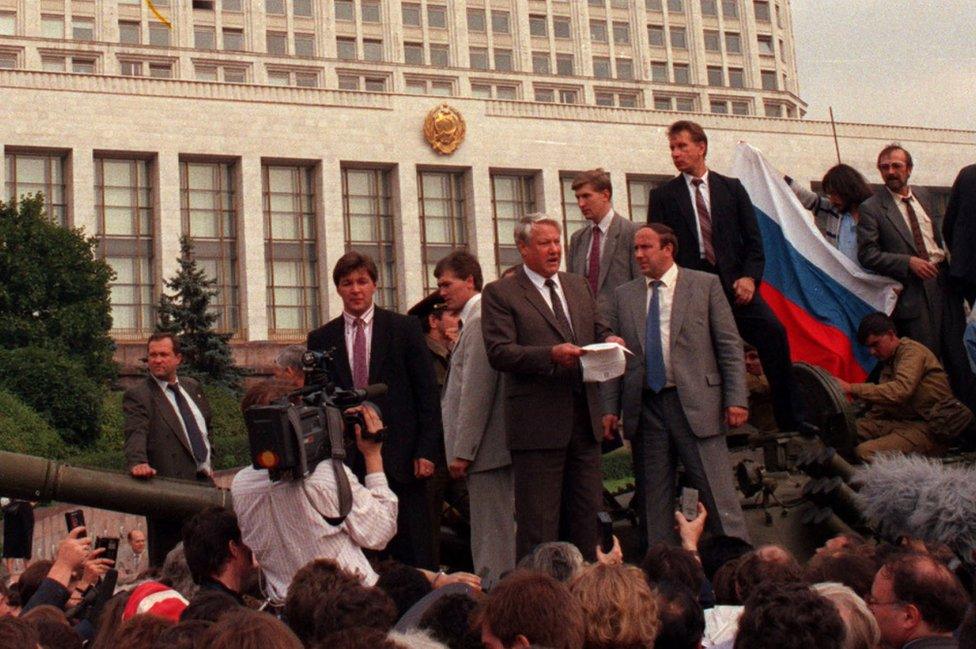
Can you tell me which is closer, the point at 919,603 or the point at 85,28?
the point at 919,603

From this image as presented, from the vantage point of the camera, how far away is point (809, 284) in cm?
1069

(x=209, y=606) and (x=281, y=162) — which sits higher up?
(x=281, y=162)

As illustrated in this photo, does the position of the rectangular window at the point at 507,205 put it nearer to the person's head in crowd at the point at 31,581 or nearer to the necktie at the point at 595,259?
the necktie at the point at 595,259

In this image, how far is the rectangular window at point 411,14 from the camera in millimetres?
71250

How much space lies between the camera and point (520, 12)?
241 feet

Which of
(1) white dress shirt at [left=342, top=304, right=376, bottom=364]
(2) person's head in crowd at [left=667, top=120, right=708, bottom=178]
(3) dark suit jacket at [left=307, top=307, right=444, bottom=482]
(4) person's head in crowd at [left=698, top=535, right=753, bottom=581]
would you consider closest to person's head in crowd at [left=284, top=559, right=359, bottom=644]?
(4) person's head in crowd at [left=698, top=535, right=753, bottom=581]

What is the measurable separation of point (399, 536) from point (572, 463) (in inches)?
41.8

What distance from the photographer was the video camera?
19.0ft

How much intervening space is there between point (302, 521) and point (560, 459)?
184cm

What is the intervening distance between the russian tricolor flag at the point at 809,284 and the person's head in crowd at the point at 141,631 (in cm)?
691

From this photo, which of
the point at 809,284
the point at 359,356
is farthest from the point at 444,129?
the point at 359,356

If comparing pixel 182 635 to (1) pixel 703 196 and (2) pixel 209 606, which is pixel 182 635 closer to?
(2) pixel 209 606

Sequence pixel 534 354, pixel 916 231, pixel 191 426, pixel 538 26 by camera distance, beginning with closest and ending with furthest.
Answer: pixel 534 354 < pixel 191 426 < pixel 916 231 < pixel 538 26

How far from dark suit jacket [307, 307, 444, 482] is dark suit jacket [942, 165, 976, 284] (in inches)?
143
